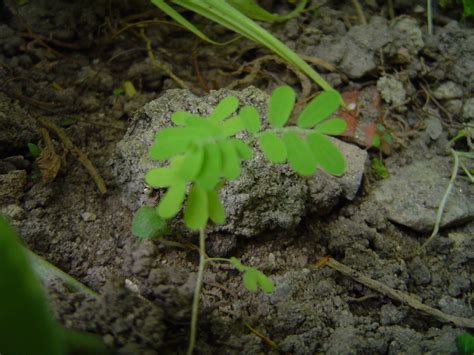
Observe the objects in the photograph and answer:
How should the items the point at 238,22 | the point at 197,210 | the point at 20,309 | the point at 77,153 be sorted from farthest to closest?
the point at 238,22
the point at 77,153
the point at 197,210
the point at 20,309

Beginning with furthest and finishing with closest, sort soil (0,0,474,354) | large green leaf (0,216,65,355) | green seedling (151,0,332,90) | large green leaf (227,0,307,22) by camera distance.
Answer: large green leaf (227,0,307,22), green seedling (151,0,332,90), soil (0,0,474,354), large green leaf (0,216,65,355)

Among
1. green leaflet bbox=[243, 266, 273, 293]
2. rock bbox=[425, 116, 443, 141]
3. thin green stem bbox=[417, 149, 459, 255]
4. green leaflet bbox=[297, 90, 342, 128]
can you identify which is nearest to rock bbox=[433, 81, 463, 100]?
rock bbox=[425, 116, 443, 141]

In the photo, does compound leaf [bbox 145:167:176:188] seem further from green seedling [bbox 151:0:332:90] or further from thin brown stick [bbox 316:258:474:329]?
green seedling [bbox 151:0:332:90]

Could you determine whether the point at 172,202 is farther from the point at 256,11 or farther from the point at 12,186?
the point at 256,11

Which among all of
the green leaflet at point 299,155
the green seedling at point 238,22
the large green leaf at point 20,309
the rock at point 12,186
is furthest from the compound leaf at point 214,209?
the green seedling at point 238,22

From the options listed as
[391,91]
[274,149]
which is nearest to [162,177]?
[274,149]

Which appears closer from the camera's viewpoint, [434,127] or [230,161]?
[230,161]
